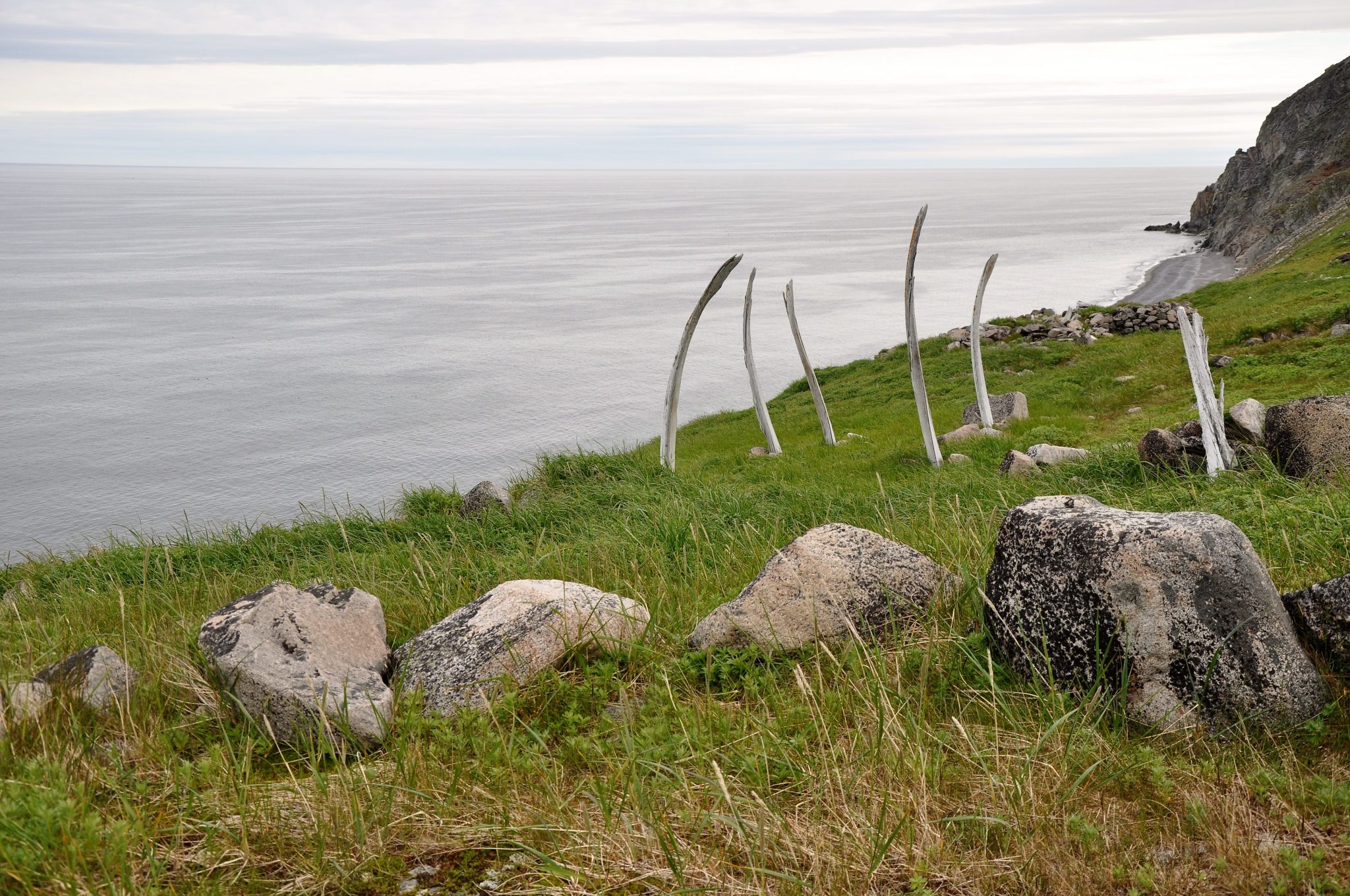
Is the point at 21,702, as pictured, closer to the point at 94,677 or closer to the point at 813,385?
the point at 94,677

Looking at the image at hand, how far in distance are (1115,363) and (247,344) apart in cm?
4075

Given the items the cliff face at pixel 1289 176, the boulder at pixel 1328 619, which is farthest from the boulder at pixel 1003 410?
the cliff face at pixel 1289 176

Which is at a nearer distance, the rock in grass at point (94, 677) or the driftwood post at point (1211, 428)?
the rock in grass at point (94, 677)

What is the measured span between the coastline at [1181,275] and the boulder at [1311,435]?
132 feet

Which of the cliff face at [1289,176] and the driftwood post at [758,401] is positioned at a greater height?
the cliff face at [1289,176]

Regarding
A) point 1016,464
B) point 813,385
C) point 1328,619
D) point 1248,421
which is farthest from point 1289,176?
point 1328,619

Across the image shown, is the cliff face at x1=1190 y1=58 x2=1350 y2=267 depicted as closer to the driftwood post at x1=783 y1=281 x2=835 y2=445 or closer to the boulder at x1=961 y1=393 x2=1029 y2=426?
the boulder at x1=961 y1=393 x2=1029 y2=426

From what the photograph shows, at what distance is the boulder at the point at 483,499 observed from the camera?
13.2 meters

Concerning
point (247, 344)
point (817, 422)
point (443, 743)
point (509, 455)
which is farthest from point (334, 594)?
point (247, 344)

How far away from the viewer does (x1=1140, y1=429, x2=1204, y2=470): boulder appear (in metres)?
10.1

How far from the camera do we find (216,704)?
4.46 m

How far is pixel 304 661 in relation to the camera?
462 cm

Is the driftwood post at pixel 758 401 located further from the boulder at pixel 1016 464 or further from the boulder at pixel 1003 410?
the boulder at pixel 1016 464

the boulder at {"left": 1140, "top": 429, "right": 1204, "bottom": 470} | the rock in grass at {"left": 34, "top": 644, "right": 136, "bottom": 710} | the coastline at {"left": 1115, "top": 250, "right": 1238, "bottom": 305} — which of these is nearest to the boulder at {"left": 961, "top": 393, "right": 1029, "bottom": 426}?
the boulder at {"left": 1140, "top": 429, "right": 1204, "bottom": 470}
